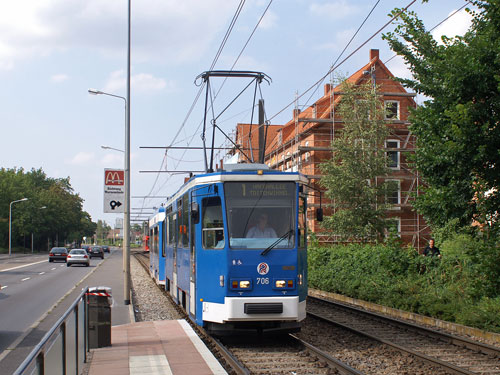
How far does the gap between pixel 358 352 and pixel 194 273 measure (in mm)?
3473

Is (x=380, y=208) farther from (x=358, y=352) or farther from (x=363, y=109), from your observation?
(x=358, y=352)

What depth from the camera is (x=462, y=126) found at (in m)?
12.2

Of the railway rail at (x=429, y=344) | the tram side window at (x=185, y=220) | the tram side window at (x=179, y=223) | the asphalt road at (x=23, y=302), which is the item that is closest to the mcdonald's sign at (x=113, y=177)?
the asphalt road at (x=23, y=302)

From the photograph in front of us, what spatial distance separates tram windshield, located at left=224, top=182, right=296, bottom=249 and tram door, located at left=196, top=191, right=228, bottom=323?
0.24 metres

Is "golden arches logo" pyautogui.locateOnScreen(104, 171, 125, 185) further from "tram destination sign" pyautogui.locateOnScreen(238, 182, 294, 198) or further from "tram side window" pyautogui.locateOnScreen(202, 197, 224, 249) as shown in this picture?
"tram destination sign" pyautogui.locateOnScreen(238, 182, 294, 198)

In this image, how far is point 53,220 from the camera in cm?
11050

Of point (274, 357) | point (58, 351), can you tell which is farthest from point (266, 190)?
point (58, 351)

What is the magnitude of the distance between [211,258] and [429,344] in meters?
4.11

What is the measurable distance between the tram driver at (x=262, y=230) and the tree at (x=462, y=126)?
3.91 meters

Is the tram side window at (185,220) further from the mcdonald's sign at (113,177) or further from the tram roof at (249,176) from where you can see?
the mcdonald's sign at (113,177)

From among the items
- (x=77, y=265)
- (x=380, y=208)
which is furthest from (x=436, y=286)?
(x=77, y=265)

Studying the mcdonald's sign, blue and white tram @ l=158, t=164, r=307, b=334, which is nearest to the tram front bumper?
blue and white tram @ l=158, t=164, r=307, b=334

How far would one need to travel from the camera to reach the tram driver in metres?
11.2

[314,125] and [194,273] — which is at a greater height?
[314,125]
